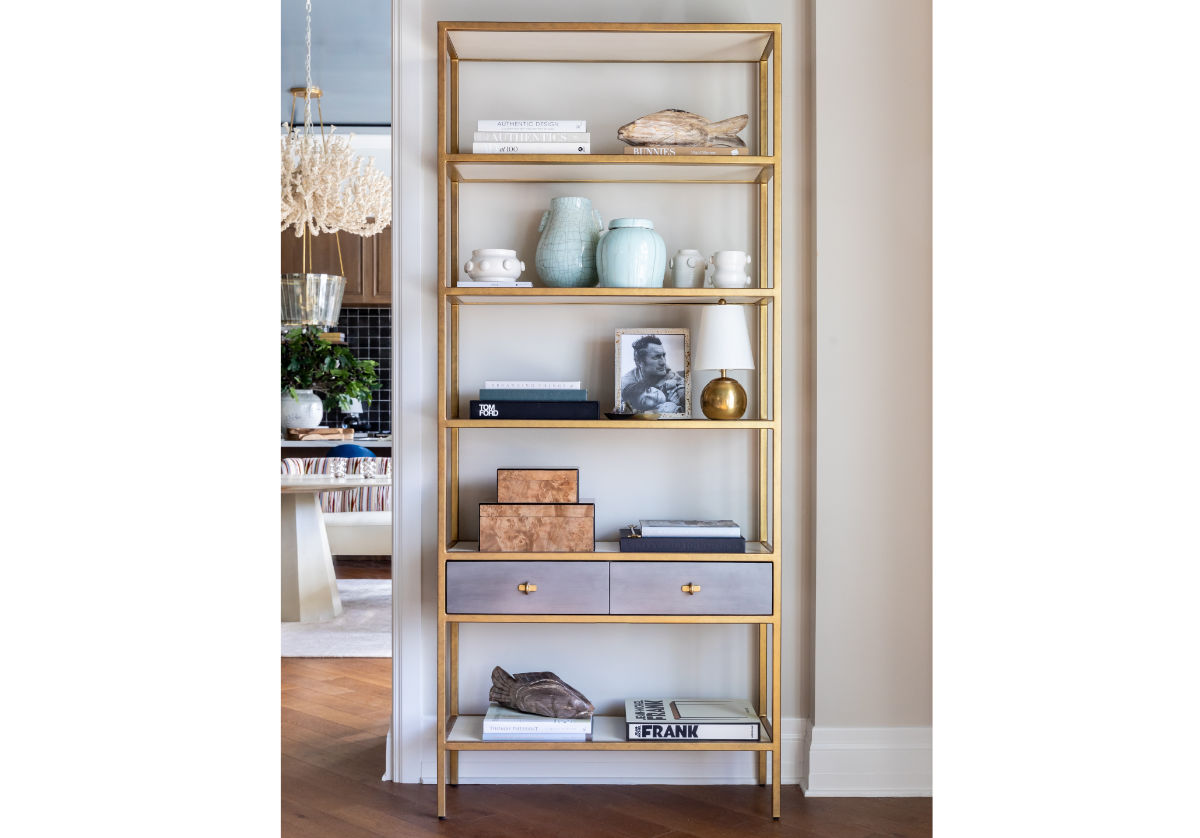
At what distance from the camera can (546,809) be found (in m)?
2.48

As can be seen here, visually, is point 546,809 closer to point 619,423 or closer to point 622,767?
point 622,767

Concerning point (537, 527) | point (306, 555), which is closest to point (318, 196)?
point (306, 555)

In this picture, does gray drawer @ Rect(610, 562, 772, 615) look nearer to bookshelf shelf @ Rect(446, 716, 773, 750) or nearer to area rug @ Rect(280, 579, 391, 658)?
bookshelf shelf @ Rect(446, 716, 773, 750)

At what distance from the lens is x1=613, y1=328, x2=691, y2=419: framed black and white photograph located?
8.58 ft

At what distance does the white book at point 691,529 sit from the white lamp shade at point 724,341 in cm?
43

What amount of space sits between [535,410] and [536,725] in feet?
2.74

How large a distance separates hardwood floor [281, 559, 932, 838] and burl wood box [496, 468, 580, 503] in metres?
0.84
